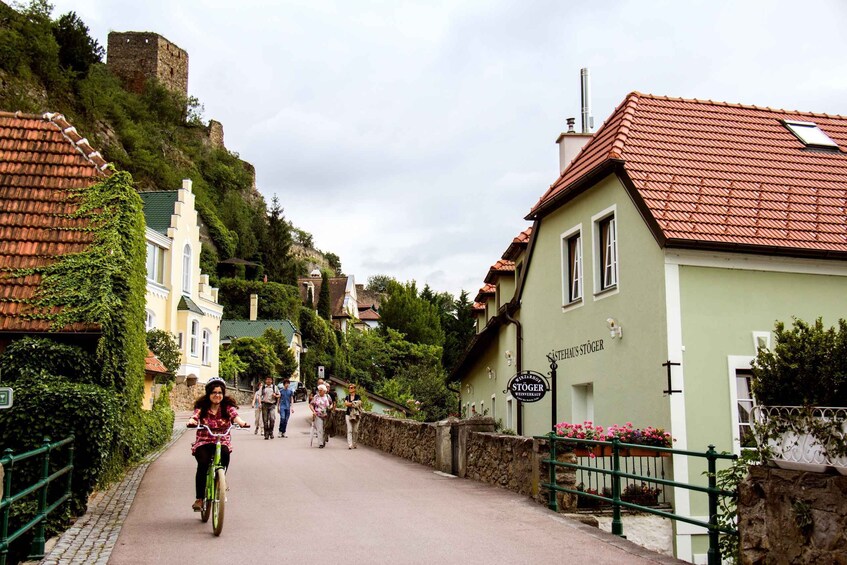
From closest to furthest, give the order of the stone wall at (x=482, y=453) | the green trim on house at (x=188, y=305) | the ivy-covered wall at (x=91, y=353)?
the ivy-covered wall at (x=91, y=353), the stone wall at (x=482, y=453), the green trim on house at (x=188, y=305)

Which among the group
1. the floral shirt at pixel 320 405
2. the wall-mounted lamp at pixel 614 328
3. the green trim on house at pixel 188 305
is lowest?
the floral shirt at pixel 320 405

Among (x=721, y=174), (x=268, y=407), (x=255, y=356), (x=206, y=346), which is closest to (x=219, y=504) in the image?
(x=721, y=174)

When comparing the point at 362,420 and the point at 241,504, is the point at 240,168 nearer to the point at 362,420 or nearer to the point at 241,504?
the point at 362,420

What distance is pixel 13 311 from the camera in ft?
44.8

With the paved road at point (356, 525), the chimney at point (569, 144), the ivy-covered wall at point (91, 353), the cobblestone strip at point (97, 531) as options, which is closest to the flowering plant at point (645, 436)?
the paved road at point (356, 525)

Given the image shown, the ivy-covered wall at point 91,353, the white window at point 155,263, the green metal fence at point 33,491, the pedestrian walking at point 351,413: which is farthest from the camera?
the white window at point 155,263

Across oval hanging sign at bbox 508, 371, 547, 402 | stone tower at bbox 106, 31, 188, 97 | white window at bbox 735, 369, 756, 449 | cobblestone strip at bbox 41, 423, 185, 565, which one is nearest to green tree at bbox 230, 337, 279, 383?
oval hanging sign at bbox 508, 371, 547, 402

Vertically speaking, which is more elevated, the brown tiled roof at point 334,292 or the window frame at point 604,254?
the brown tiled roof at point 334,292

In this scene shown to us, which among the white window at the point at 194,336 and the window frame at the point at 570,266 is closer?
the window frame at the point at 570,266

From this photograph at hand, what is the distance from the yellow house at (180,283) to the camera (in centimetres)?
4125

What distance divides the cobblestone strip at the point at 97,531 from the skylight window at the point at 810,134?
15.0 meters

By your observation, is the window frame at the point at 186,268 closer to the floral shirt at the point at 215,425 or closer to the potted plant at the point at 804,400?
the floral shirt at the point at 215,425

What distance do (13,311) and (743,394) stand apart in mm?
11689

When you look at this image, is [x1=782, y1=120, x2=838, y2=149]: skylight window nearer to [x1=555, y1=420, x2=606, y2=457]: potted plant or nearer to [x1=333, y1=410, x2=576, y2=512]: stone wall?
[x1=555, y1=420, x2=606, y2=457]: potted plant
